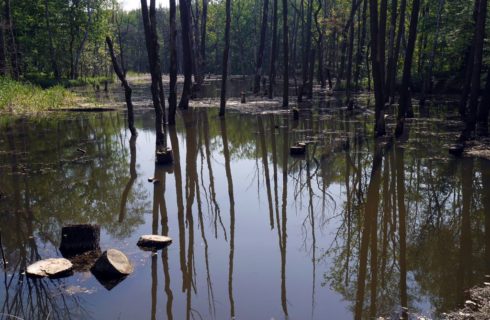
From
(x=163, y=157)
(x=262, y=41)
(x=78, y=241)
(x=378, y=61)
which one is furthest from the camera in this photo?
(x=262, y=41)

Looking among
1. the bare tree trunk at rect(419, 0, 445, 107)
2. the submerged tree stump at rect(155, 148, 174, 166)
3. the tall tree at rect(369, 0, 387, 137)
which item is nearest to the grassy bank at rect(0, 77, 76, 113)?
the submerged tree stump at rect(155, 148, 174, 166)

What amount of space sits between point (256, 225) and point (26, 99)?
21305 mm

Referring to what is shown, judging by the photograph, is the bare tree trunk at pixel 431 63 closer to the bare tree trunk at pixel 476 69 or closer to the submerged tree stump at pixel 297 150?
the bare tree trunk at pixel 476 69

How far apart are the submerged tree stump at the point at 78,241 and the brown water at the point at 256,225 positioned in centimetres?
41

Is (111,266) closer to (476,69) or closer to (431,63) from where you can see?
(476,69)

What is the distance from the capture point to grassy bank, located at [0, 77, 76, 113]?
23.5m

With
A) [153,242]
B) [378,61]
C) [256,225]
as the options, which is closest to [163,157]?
[256,225]

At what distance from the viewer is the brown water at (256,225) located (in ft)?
17.8

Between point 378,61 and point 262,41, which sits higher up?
point 262,41

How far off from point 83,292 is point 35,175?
271 inches

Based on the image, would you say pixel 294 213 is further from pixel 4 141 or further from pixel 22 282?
pixel 4 141

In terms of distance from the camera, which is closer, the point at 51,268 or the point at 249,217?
the point at 51,268

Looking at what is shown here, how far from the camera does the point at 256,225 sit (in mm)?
8000

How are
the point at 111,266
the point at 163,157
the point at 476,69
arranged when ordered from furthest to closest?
the point at 476,69 < the point at 163,157 < the point at 111,266
